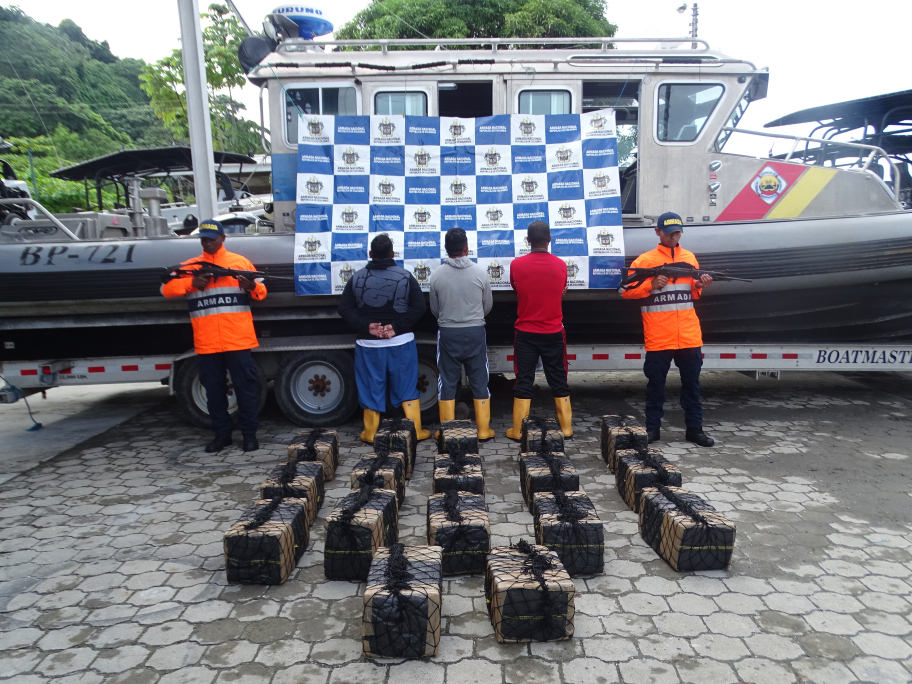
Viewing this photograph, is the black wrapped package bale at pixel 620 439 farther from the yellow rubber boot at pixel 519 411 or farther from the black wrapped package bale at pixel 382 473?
the black wrapped package bale at pixel 382 473

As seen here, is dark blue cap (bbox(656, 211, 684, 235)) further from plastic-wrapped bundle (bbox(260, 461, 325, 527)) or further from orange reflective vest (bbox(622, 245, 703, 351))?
plastic-wrapped bundle (bbox(260, 461, 325, 527))

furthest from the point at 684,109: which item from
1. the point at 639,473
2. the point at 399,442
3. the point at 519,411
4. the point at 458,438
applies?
the point at 399,442

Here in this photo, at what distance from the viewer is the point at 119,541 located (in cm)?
340

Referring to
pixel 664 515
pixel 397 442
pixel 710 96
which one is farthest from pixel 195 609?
pixel 710 96

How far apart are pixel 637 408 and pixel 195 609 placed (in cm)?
459

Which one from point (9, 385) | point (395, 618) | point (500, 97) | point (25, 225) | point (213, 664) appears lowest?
point (213, 664)

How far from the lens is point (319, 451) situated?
165 inches

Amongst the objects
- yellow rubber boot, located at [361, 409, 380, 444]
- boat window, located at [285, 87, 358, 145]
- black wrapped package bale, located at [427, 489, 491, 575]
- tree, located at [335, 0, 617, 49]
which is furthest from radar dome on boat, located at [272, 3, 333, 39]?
tree, located at [335, 0, 617, 49]

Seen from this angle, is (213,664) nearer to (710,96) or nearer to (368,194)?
(368,194)

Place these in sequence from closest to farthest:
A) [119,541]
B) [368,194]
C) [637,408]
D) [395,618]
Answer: [395,618]
[119,541]
[368,194]
[637,408]

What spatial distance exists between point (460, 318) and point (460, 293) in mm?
202

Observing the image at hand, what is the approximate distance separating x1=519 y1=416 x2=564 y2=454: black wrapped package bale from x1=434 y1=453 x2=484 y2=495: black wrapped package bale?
537mm

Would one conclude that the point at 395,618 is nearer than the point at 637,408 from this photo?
Yes

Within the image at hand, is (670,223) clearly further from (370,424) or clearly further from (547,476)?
(370,424)
